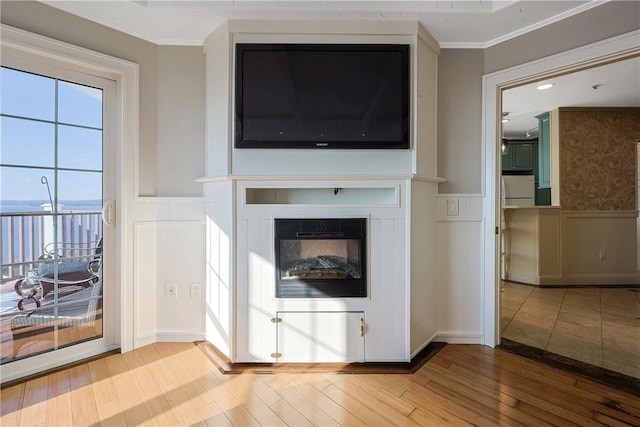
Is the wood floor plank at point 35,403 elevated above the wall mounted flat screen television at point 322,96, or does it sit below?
below

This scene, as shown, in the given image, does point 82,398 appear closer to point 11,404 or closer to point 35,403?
point 35,403

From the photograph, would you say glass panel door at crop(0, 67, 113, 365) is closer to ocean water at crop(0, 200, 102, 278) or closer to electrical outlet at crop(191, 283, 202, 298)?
ocean water at crop(0, 200, 102, 278)

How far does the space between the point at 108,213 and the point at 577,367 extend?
11.2 ft

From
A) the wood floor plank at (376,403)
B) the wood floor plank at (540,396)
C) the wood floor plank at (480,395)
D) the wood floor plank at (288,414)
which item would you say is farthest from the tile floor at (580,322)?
the wood floor plank at (288,414)

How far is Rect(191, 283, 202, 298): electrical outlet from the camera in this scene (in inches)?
92.7

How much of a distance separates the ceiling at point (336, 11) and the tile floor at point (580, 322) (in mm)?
2331

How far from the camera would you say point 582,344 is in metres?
2.37

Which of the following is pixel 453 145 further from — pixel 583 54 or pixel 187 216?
pixel 187 216

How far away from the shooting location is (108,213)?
7.25 feet

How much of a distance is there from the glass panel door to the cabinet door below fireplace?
1351 millimetres

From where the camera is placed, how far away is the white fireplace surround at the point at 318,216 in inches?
80.0

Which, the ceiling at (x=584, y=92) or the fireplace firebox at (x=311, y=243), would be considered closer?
the fireplace firebox at (x=311, y=243)

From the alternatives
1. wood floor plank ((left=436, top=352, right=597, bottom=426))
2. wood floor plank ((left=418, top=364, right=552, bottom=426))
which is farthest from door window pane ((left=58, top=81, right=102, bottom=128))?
wood floor plank ((left=436, top=352, right=597, bottom=426))

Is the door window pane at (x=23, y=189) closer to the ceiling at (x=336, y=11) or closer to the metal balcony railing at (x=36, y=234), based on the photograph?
the metal balcony railing at (x=36, y=234)
